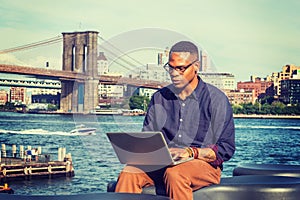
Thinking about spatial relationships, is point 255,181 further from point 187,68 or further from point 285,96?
point 285,96

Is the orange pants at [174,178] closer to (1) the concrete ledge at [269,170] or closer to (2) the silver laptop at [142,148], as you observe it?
(2) the silver laptop at [142,148]

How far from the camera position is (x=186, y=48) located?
295 cm

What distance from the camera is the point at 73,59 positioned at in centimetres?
3922

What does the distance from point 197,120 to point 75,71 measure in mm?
31703

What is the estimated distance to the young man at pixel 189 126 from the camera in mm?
2889

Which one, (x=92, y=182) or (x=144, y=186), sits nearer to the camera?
(x=144, y=186)

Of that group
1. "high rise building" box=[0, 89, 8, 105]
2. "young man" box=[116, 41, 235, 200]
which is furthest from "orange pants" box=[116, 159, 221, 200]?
"high rise building" box=[0, 89, 8, 105]

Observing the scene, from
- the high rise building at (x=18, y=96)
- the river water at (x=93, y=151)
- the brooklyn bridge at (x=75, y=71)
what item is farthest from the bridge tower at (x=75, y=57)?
the high rise building at (x=18, y=96)

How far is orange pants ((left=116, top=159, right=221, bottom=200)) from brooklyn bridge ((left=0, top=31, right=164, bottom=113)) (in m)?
18.4

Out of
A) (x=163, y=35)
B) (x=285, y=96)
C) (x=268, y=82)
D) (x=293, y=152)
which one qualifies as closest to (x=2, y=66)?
(x=293, y=152)

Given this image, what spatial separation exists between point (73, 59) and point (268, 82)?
34.8 m

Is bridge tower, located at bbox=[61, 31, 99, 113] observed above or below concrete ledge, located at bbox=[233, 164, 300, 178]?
above

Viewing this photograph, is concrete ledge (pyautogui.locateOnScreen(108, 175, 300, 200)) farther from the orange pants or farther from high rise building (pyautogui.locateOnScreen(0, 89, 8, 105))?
high rise building (pyautogui.locateOnScreen(0, 89, 8, 105))

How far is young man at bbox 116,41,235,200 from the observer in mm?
2889
